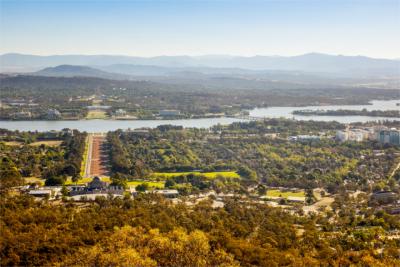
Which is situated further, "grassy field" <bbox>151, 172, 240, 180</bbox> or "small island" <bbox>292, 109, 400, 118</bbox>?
"small island" <bbox>292, 109, 400, 118</bbox>

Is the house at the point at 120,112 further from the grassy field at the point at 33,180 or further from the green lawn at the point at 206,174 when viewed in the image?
the grassy field at the point at 33,180

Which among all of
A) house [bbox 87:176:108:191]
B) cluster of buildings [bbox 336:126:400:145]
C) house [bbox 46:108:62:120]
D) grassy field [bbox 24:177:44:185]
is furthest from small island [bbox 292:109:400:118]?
house [bbox 87:176:108:191]

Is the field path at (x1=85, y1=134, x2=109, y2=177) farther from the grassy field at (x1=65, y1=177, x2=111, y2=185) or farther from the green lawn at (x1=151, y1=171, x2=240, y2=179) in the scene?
the green lawn at (x1=151, y1=171, x2=240, y2=179)

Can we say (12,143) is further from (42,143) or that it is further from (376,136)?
(376,136)

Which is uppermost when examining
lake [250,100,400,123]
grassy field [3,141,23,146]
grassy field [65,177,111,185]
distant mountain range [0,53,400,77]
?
distant mountain range [0,53,400,77]

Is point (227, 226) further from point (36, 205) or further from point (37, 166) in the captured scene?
point (37, 166)

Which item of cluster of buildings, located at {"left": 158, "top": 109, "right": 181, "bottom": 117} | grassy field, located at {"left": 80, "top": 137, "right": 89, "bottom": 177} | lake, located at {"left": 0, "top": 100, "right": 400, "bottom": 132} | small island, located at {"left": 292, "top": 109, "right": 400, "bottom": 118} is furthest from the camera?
small island, located at {"left": 292, "top": 109, "right": 400, "bottom": 118}

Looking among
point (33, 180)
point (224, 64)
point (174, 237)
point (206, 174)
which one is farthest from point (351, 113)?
point (224, 64)
